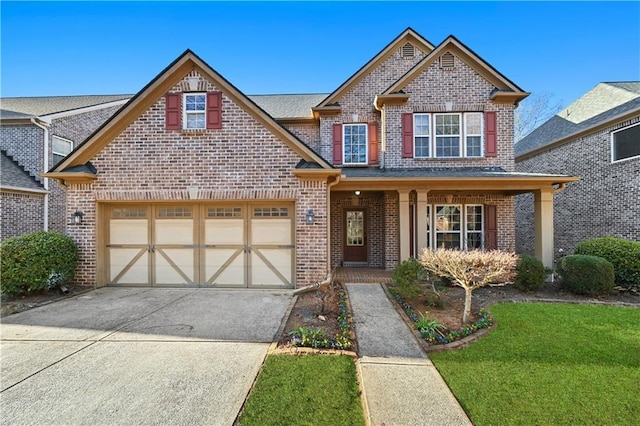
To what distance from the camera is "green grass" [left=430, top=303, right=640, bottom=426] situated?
108 inches

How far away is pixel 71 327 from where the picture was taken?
484cm

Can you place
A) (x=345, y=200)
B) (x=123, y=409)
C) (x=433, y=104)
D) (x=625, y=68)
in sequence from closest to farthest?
(x=123, y=409) < (x=433, y=104) < (x=345, y=200) < (x=625, y=68)

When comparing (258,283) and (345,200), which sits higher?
(345,200)

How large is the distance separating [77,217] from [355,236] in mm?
8638

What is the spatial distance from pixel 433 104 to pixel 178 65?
8.27 meters

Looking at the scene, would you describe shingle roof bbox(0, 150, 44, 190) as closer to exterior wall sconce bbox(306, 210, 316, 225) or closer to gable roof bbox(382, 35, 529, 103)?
exterior wall sconce bbox(306, 210, 316, 225)

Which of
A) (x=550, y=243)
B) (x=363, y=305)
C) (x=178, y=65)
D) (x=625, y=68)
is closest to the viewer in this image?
(x=363, y=305)

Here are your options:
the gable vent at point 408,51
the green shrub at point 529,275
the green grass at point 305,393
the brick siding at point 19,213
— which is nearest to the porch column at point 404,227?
the green shrub at point 529,275

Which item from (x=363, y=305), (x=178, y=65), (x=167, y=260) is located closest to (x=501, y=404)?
(x=363, y=305)

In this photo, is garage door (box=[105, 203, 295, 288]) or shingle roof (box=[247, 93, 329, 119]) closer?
garage door (box=[105, 203, 295, 288])

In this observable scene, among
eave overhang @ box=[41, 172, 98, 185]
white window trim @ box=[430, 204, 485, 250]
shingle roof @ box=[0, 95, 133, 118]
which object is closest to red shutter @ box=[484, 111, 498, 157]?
white window trim @ box=[430, 204, 485, 250]

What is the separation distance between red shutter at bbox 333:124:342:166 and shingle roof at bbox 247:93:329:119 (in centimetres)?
136

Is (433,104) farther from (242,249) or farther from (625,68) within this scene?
(625,68)

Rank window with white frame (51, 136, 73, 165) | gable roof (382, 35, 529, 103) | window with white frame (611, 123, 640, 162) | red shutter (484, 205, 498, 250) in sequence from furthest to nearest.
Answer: window with white frame (51, 136, 73, 165) < red shutter (484, 205, 498, 250) < gable roof (382, 35, 529, 103) < window with white frame (611, 123, 640, 162)
